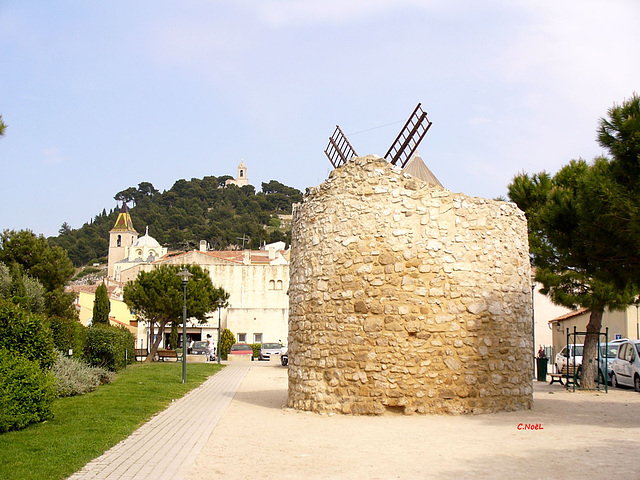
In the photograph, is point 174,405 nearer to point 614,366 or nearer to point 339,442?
point 339,442

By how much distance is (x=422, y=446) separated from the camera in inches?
360

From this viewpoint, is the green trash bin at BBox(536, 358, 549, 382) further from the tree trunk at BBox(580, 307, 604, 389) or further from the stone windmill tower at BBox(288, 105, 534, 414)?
the stone windmill tower at BBox(288, 105, 534, 414)

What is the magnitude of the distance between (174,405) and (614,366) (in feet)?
50.7

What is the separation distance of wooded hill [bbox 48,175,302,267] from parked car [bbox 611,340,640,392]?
354 feet

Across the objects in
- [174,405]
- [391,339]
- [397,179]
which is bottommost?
[174,405]

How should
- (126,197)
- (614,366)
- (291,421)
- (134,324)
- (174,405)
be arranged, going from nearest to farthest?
(291,421) < (174,405) < (614,366) < (134,324) < (126,197)

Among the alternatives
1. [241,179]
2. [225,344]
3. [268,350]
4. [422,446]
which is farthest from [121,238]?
[422,446]

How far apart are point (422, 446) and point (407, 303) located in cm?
360

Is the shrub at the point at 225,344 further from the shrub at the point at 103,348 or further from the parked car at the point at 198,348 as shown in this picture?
the shrub at the point at 103,348

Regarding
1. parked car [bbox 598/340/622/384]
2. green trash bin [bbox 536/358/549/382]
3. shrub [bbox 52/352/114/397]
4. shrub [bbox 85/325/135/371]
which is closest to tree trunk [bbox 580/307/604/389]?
parked car [bbox 598/340/622/384]

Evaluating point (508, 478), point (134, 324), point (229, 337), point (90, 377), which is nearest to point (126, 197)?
point (134, 324)

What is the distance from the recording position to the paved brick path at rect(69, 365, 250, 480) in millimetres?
7426

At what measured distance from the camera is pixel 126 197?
190 metres

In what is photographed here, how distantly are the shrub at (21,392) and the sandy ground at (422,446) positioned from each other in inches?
116
